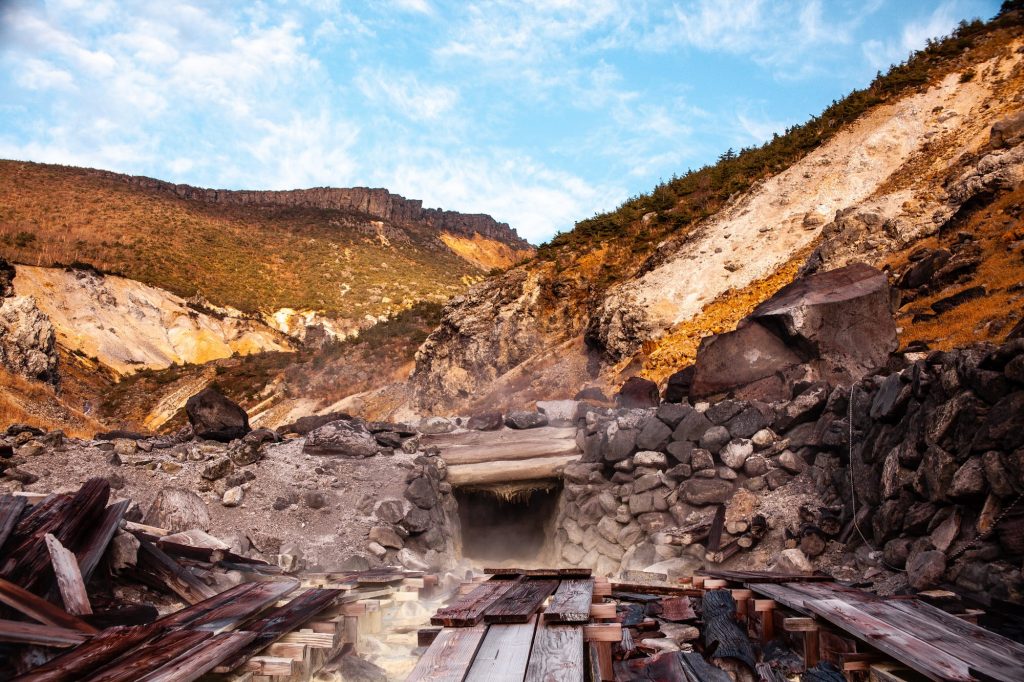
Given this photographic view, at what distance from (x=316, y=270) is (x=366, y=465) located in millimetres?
51181

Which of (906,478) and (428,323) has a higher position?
(428,323)

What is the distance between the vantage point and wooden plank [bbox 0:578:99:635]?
4406 mm

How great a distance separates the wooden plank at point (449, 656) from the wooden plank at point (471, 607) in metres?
0.05

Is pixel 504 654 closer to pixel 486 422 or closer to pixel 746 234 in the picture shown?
pixel 486 422

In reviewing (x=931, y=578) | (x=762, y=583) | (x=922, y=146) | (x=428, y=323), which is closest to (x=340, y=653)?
(x=762, y=583)

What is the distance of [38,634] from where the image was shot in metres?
4.12

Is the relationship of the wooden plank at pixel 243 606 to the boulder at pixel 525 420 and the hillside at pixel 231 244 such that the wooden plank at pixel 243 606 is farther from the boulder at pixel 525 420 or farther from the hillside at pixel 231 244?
the hillside at pixel 231 244

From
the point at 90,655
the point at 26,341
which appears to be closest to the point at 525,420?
the point at 90,655

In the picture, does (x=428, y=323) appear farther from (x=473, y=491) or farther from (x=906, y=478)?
(x=906, y=478)

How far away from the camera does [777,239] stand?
20172 mm

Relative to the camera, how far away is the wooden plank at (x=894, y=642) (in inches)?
145

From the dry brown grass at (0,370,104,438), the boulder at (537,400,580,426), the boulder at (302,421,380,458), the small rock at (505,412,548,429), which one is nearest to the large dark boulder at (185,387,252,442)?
the boulder at (302,421,380,458)

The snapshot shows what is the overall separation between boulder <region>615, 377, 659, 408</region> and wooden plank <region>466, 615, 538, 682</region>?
886 centimetres

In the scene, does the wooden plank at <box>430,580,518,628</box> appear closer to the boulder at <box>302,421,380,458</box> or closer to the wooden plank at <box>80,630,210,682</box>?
the wooden plank at <box>80,630,210,682</box>
